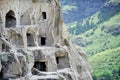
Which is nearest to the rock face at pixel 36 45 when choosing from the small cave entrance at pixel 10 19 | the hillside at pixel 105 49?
the small cave entrance at pixel 10 19

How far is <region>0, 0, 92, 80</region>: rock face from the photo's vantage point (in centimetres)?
4003

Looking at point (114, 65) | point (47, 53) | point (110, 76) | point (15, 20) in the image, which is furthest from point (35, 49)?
point (114, 65)

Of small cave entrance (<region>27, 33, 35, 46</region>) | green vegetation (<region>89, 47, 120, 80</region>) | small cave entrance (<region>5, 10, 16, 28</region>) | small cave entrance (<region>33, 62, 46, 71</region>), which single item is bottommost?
green vegetation (<region>89, 47, 120, 80</region>)

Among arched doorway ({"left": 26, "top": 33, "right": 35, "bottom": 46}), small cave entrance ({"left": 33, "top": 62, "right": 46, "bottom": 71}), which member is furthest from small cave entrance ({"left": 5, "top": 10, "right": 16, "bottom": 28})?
small cave entrance ({"left": 33, "top": 62, "right": 46, "bottom": 71})

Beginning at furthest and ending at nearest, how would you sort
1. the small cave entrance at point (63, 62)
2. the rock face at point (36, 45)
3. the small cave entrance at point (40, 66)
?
the small cave entrance at point (63, 62) → the small cave entrance at point (40, 66) → the rock face at point (36, 45)

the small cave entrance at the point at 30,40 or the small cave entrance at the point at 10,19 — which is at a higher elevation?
the small cave entrance at the point at 10,19

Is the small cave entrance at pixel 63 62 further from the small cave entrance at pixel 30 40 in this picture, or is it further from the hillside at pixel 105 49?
the hillside at pixel 105 49

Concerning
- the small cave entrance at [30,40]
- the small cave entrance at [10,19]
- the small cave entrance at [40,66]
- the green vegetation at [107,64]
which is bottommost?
the green vegetation at [107,64]

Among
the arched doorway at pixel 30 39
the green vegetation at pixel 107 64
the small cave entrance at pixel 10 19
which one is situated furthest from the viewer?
the green vegetation at pixel 107 64

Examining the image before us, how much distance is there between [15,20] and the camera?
48.5 metres

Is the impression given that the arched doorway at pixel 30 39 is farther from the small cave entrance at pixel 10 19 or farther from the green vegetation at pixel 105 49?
the green vegetation at pixel 105 49

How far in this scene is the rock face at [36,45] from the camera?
1576 inches

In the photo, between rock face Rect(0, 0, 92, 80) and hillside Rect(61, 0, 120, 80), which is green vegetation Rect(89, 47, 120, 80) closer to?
hillside Rect(61, 0, 120, 80)

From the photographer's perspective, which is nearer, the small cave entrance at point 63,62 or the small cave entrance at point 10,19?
the small cave entrance at point 10,19
